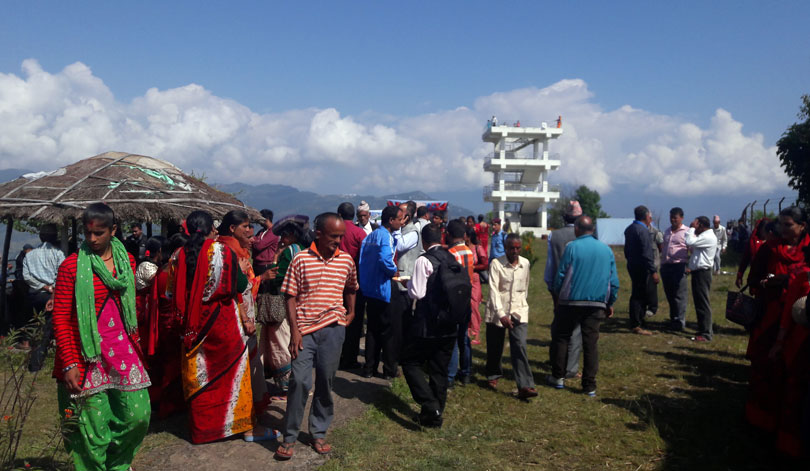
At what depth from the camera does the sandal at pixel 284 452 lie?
4.35 meters

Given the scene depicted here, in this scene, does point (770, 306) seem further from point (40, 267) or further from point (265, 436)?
point (40, 267)

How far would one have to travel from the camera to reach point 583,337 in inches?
233

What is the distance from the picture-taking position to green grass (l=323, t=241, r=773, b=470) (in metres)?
4.50

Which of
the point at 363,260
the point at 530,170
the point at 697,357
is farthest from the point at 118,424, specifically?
the point at 530,170

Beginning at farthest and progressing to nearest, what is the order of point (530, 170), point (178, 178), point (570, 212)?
point (530, 170), point (178, 178), point (570, 212)

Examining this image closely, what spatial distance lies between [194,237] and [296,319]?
3.49ft

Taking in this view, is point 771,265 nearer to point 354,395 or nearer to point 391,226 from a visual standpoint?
point 391,226

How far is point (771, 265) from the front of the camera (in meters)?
5.70

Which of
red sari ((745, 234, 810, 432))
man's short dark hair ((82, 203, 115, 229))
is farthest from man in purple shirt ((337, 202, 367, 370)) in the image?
red sari ((745, 234, 810, 432))

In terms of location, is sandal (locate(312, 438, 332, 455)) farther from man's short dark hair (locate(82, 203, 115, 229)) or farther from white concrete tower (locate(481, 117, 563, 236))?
white concrete tower (locate(481, 117, 563, 236))

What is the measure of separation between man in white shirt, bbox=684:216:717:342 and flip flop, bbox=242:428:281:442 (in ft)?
21.8

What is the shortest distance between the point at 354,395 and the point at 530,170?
67535 mm

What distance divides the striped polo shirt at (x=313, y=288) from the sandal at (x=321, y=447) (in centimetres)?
93

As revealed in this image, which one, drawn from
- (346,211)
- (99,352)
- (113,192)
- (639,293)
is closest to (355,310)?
(346,211)
